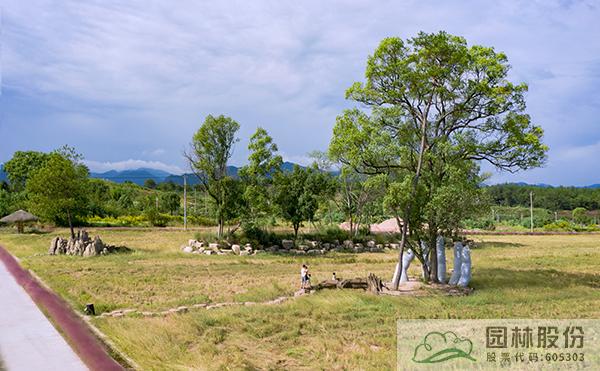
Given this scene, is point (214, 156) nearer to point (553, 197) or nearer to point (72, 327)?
point (72, 327)

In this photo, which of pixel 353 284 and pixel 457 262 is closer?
pixel 353 284

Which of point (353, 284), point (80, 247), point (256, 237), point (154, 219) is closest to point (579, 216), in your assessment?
point (154, 219)

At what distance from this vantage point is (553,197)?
119 metres

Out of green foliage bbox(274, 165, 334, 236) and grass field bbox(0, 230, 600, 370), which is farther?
green foliage bbox(274, 165, 334, 236)

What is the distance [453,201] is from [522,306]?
14.1 feet

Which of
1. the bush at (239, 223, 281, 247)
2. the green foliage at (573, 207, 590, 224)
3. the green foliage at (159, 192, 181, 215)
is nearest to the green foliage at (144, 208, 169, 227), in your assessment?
the green foliage at (159, 192, 181, 215)

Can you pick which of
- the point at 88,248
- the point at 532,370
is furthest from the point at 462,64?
the point at 88,248

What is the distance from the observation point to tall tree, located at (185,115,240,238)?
32.1m

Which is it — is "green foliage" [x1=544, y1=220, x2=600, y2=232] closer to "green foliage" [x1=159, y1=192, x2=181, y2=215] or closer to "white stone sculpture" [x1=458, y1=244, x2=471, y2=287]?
"green foliage" [x1=159, y1=192, x2=181, y2=215]

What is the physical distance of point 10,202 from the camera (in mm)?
52031

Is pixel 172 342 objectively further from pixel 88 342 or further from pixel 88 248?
pixel 88 248

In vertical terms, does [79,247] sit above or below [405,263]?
above

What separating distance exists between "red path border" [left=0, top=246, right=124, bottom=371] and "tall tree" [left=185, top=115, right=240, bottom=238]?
13.5m

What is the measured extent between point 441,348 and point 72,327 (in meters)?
8.55
